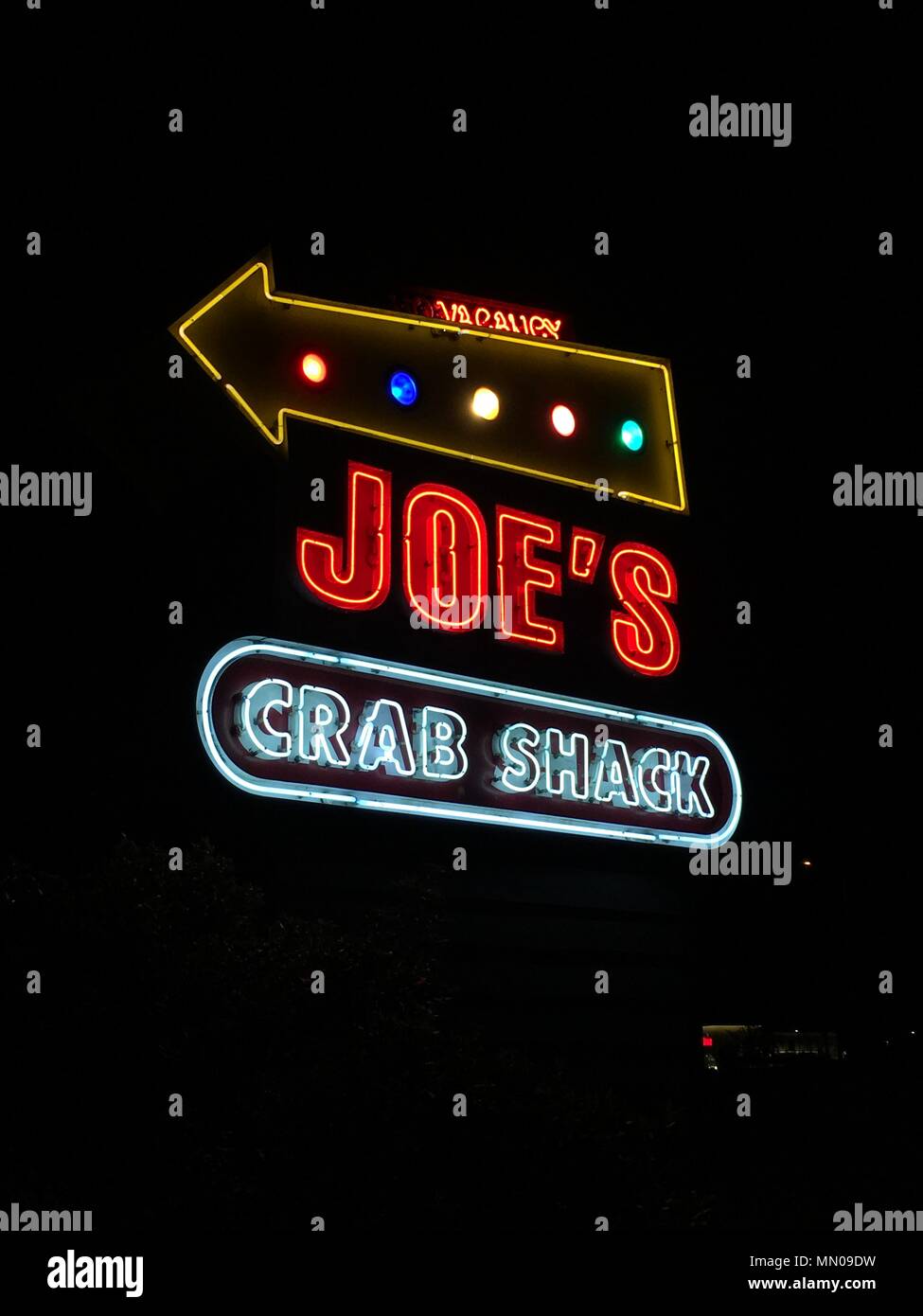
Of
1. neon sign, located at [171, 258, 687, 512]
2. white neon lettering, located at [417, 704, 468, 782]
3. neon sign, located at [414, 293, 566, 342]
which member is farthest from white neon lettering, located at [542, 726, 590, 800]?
neon sign, located at [414, 293, 566, 342]

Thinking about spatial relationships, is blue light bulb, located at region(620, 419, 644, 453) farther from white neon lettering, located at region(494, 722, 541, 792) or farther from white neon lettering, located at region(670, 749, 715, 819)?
white neon lettering, located at region(494, 722, 541, 792)

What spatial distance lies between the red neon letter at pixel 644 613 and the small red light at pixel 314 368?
3.50 m

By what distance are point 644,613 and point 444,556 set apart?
2.64 metres

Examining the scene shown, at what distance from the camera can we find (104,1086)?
587 centimetres

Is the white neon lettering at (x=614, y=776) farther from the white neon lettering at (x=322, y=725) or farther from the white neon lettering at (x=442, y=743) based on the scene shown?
the white neon lettering at (x=322, y=725)

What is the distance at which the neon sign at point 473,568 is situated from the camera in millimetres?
10734

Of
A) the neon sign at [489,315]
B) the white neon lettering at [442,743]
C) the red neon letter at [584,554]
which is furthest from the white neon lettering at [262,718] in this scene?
the neon sign at [489,315]

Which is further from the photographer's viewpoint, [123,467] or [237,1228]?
[123,467]

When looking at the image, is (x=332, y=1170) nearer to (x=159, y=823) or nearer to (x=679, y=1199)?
(x=679, y=1199)

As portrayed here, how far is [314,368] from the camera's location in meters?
11.6

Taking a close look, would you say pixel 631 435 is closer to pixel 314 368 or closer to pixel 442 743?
pixel 314 368

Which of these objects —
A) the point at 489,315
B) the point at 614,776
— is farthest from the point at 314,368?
the point at 614,776
